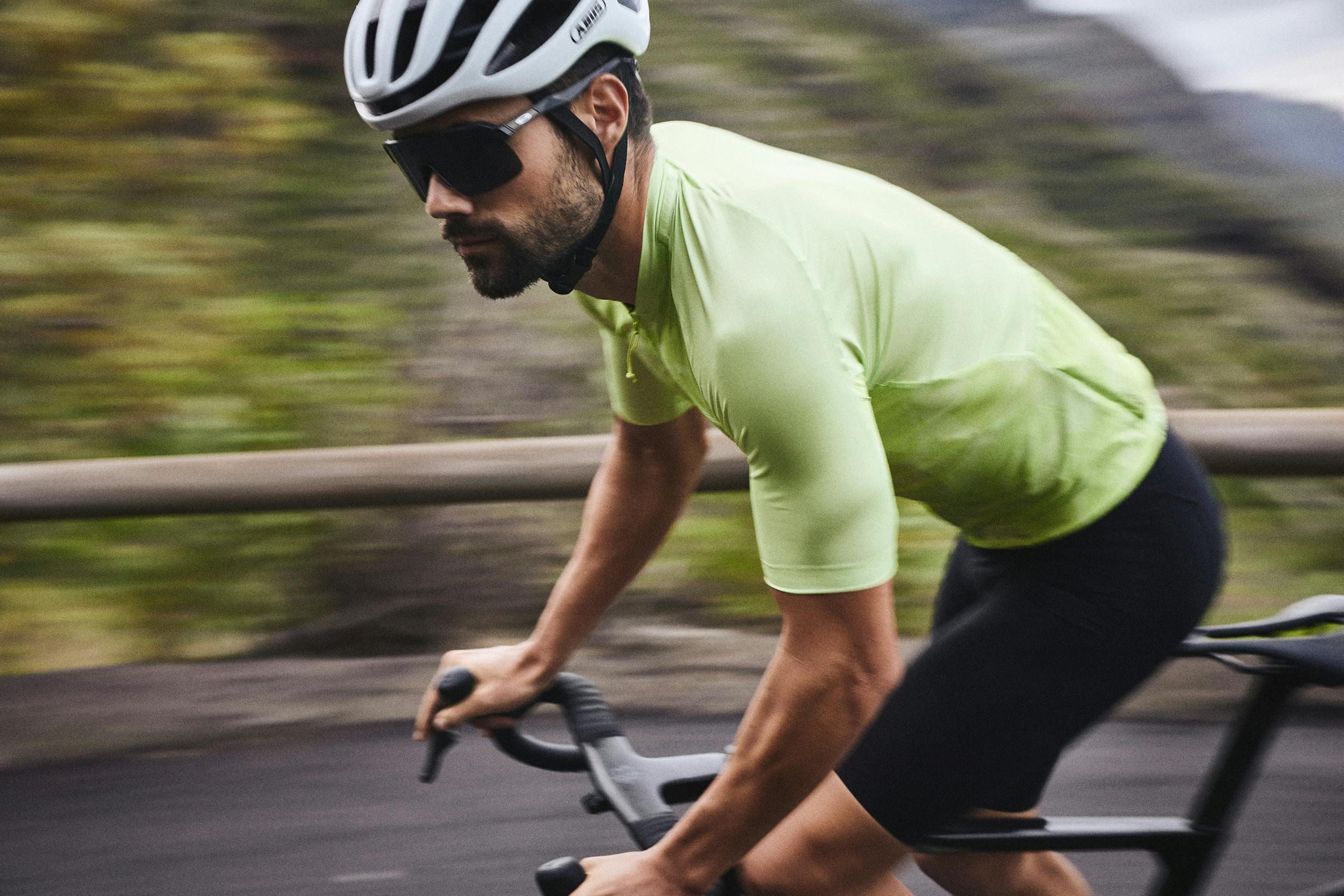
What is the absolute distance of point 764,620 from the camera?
400cm

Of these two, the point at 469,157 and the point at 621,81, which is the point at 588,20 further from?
the point at 469,157

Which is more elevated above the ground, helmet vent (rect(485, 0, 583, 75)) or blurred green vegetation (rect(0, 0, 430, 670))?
helmet vent (rect(485, 0, 583, 75))

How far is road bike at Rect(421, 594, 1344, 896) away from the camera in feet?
5.58

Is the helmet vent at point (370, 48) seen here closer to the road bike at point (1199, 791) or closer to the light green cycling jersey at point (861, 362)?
the light green cycling jersey at point (861, 362)

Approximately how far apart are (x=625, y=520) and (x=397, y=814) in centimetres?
129

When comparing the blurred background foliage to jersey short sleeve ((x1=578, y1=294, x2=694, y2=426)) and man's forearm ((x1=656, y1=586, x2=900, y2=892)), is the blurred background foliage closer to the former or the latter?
jersey short sleeve ((x1=578, y1=294, x2=694, y2=426))

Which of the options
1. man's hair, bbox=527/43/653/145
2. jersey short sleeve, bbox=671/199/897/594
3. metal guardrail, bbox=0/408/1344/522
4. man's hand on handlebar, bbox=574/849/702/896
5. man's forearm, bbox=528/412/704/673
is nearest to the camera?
jersey short sleeve, bbox=671/199/897/594

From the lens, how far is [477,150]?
1.63m

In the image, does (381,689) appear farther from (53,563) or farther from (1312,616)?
(1312,616)

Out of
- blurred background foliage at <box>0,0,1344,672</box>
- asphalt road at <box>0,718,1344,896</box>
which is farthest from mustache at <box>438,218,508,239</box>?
blurred background foliage at <box>0,0,1344,672</box>

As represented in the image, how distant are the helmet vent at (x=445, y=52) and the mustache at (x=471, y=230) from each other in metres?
0.16

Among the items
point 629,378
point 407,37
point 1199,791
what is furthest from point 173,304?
point 1199,791

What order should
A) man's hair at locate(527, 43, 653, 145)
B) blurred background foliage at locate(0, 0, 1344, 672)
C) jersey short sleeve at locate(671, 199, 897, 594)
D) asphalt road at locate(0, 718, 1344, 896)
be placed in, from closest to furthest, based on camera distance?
jersey short sleeve at locate(671, 199, 897, 594) → man's hair at locate(527, 43, 653, 145) → asphalt road at locate(0, 718, 1344, 896) → blurred background foliage at locate(0, 0, 1344, 672)

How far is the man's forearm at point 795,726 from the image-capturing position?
4.97ft
